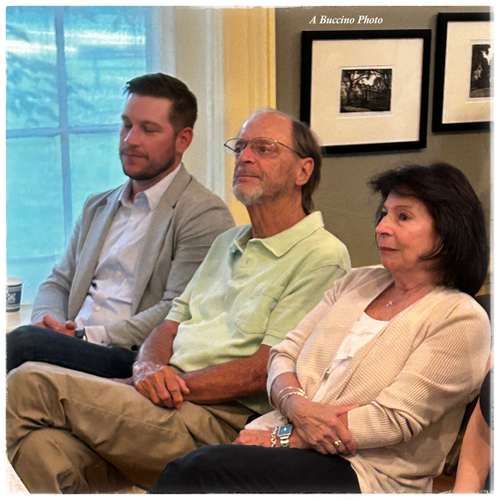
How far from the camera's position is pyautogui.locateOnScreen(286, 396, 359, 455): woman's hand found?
1656 mm

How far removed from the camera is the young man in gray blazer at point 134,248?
6.69 feet

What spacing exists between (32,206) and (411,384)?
121cm

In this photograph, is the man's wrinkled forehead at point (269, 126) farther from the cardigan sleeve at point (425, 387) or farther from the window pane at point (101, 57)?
the cardigan sleeve at point (425, 387)

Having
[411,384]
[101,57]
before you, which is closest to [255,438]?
[411,384]

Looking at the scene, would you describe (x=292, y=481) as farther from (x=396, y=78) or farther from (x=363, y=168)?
(x=396, y=78)

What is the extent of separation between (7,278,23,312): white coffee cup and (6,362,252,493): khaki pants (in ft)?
0.68

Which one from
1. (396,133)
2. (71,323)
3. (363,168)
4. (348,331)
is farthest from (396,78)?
(71,323)

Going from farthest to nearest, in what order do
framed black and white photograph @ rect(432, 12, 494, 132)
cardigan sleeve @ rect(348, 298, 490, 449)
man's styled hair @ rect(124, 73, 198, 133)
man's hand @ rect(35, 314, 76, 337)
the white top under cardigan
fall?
1. man's hand @ rect(35, 314, 76, 337)
2. man's styled hair @ rect(124, 73, 198, 133)
3. framed black and white photograph @ rect(432, 12, 494, 132)
4. the white top under cardigan
5. cardigan sleeve @ rect(348, 298, 490, 449)

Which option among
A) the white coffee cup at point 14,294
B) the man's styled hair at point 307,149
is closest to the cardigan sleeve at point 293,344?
the man's styled hair at point 307,149

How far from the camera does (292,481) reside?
174 cm

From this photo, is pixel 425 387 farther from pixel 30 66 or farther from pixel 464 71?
pixel 30 66

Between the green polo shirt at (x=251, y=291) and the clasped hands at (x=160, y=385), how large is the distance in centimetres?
5

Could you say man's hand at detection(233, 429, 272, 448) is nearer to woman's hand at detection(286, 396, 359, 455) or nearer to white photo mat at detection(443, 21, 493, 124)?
woman's hand at detection(286, 396, 359, 455)

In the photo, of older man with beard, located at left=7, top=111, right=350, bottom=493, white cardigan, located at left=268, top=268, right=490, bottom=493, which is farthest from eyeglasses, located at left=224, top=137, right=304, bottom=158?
white cardigan, located at left=268, top=268, right=490, bottom=493
